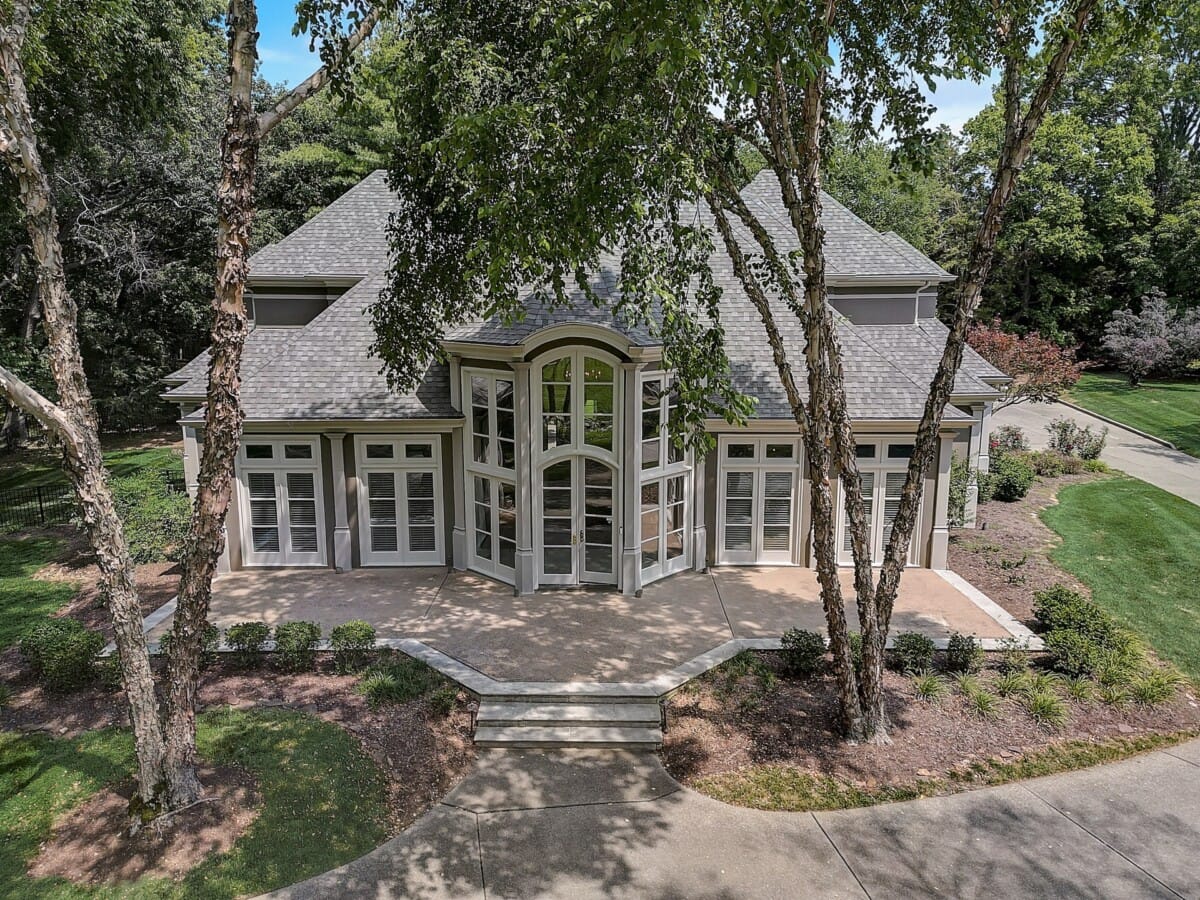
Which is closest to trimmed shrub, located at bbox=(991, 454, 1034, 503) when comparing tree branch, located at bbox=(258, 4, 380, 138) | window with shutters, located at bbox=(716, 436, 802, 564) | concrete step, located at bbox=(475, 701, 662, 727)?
window with shutters, located at bbox=(716, 436, 802, 564)

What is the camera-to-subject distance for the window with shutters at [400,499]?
1404 centimetres

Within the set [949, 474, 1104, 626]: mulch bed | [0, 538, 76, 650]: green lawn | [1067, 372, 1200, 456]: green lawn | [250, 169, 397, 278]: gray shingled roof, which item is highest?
[250, 169, 397, 278]: gray shingled roof

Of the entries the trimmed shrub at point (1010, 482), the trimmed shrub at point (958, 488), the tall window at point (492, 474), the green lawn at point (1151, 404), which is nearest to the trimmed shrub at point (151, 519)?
the tall window at point (492, 474)

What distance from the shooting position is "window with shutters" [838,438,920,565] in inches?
553

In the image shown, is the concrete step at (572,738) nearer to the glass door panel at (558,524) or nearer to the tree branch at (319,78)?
the glass door panel at (558,524)

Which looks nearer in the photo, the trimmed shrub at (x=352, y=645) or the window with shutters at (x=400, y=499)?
the trimmed shrub at (x=352, y=645)

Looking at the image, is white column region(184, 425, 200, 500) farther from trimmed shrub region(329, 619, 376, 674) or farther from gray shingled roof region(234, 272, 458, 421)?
trimmed shrub region(329, 619, 376, 674)

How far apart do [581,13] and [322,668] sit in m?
8.62

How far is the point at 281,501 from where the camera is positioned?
46.9 ft

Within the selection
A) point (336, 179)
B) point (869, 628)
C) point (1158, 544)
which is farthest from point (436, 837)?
point (336, 179)

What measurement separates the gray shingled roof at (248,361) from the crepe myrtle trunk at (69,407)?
7.54 meters

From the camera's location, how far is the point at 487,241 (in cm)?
749

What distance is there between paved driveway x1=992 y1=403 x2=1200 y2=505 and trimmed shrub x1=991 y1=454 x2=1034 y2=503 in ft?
13.3

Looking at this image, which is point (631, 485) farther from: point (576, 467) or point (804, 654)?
point (804, 654)
